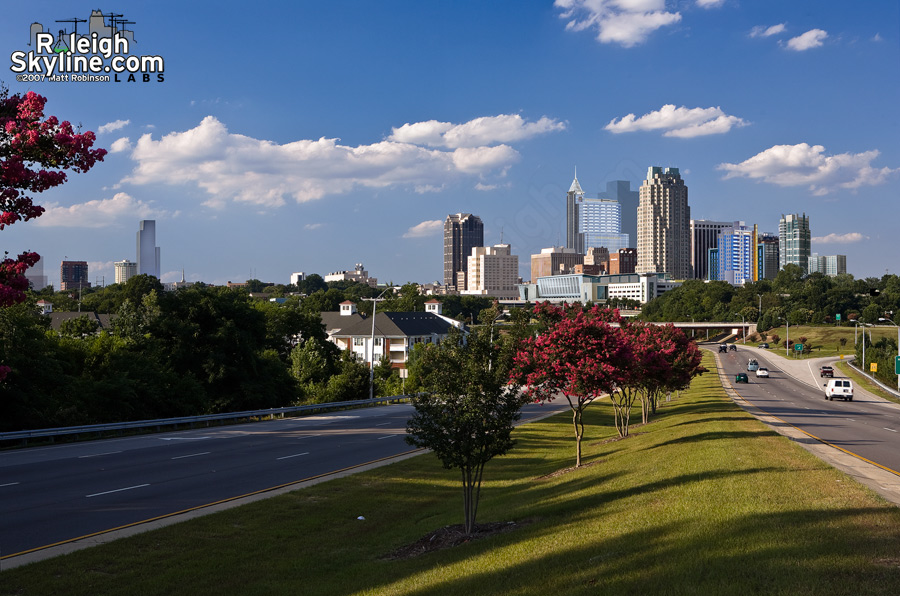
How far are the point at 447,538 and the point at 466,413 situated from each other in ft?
7.81

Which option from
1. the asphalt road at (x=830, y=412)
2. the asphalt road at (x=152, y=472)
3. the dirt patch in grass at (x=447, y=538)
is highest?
the dirt patch in grass at (x=447, y=538)

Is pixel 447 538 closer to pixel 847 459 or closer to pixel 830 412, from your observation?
pixel 847 459

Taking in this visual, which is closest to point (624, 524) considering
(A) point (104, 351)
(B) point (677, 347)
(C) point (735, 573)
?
(C) point (735, 573)

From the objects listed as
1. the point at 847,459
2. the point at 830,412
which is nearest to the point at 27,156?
the point at 847,459

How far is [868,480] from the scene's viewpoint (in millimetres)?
17953

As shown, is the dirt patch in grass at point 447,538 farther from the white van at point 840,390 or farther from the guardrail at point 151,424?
the white van at point 840,390

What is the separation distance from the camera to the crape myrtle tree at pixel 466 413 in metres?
14.3

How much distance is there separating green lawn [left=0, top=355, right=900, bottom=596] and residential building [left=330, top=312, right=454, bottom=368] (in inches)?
3523

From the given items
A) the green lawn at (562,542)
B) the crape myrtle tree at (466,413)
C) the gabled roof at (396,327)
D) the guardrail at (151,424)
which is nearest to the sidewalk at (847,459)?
the green lawn at (562,542)

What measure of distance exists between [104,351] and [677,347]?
31555 mm

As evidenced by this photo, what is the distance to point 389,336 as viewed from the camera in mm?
111125

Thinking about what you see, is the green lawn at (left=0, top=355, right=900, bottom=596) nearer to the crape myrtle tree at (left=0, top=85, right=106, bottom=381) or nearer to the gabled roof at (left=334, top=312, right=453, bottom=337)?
the crape myrtle tree at (left=0, top=85, right=106, bottom=381)

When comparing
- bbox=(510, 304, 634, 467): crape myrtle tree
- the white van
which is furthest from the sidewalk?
bbox=(510, 304, 634, 467): crape myrtle tree

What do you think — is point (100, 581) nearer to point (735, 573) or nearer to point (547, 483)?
point (735, 573)
